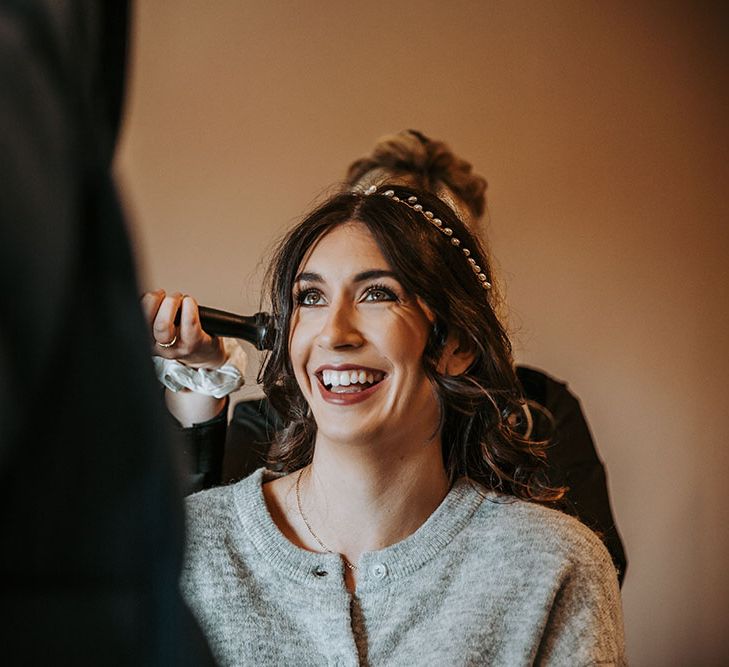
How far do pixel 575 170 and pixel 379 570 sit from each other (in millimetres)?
1867

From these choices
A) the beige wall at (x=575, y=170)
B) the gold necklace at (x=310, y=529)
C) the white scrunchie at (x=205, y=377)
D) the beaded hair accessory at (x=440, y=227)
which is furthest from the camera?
the beige wall at (x=575, y=170)

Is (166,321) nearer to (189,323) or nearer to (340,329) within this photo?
(189,323)

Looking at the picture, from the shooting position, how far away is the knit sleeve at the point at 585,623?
139 centimetres

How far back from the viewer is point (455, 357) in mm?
1603

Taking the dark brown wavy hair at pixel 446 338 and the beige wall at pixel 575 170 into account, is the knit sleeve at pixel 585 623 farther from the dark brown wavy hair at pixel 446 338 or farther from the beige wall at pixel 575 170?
the beige wall at pixel 575 170

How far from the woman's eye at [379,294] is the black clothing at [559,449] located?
0.46 m

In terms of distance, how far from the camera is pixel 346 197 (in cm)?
164

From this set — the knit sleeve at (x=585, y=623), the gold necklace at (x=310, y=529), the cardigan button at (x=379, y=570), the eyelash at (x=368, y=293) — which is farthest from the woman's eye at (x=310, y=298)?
the knit sleeve at (x=585, y=623)

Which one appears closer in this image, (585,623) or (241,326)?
(585,623)

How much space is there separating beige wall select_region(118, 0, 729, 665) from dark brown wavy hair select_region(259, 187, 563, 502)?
1044mm

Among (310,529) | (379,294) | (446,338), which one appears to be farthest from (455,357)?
(310,529)

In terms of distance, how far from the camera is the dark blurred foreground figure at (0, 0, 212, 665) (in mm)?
290

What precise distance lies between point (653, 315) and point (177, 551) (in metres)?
2.86

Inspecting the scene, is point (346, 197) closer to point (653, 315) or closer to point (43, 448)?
point (43, 448)
